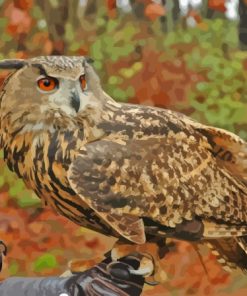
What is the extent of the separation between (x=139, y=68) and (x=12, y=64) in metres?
0.30

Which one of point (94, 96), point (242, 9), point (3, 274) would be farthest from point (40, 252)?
point (242, 9)

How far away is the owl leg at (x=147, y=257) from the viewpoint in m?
1.59

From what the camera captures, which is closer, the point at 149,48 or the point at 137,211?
the point at 137,211

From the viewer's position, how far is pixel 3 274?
1613mm

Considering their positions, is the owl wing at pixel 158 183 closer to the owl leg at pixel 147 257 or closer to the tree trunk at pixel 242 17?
the owl leg at pixel 147 257

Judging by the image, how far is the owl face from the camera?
1522 mm

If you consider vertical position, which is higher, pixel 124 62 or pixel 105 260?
pixel 124 62

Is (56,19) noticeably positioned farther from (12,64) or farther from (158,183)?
(158,183)

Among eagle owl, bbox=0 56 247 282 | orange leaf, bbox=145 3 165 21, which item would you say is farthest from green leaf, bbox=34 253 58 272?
orange leaf, bbox=145 3 165 21

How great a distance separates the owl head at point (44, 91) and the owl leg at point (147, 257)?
1.12ft

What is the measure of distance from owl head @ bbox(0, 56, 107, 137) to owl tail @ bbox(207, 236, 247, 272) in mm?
448

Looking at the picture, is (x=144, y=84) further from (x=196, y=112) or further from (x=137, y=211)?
(x=137, y=211)

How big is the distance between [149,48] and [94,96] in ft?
0.62

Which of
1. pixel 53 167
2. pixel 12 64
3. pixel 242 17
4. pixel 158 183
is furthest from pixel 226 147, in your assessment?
pixel 12 64
